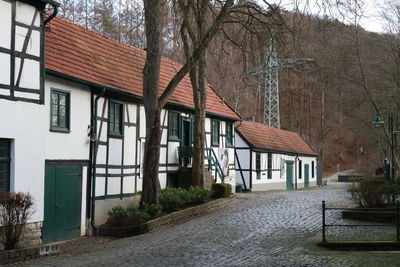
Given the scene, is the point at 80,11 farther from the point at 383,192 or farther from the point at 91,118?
the point at 383,192

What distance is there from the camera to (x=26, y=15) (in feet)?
45.5

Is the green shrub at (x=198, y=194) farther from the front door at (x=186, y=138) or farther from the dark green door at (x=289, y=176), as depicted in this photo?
the dark green door at (x=289, y=176)

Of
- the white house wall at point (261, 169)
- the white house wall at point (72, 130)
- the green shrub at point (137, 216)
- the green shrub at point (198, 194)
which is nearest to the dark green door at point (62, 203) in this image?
the white house wall at point (72, 130)

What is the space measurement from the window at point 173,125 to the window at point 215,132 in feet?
13.4

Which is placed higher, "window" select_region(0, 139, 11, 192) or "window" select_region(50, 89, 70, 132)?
"window" select_region(50, 89, 70, 132)

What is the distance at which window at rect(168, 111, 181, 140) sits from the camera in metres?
23.2

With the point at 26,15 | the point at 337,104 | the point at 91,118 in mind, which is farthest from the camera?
the point at 337,104

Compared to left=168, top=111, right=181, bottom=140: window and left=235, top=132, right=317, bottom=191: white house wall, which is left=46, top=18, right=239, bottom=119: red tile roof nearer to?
left=168, top=111, right=181, bottom=140: window

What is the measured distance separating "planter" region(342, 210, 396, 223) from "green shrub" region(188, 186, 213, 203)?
579 cm

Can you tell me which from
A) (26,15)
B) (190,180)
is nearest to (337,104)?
(190,180)

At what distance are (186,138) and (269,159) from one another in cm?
1465

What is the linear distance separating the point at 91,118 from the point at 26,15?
14.2 feet

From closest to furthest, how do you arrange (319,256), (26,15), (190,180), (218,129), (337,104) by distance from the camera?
1. (319,256)
2. (26,15)
3. (190,180)
4. (218,129)
5. (337,104)

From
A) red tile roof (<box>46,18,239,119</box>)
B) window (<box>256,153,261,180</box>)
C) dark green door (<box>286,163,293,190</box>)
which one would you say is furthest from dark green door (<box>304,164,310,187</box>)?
red tile roof (<box>46,18,239,119</box>)
